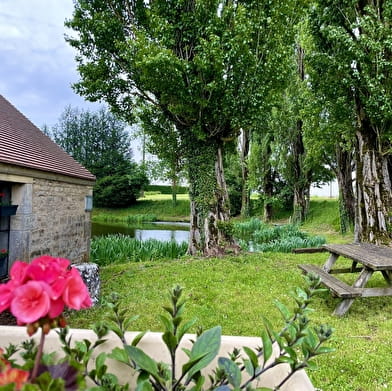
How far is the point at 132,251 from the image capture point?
8.77m

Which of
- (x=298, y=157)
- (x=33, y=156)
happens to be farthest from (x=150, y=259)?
(x=298, y=157)

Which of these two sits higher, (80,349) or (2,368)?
(2,368)

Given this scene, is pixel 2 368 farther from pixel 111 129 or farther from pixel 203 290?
pixel 111 129

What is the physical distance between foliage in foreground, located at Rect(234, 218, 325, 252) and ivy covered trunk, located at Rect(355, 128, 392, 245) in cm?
180

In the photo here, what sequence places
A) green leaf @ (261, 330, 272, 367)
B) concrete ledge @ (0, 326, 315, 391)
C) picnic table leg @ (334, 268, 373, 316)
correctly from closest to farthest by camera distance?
1. green leaf @ (261, 330, 272, 367)
2. concrete ledge @ (0, 326, 315, 391)
3. picnic table leg @ (334, 268, 373, 316)

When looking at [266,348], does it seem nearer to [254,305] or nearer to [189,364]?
[189,364]

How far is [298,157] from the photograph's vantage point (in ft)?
56.2

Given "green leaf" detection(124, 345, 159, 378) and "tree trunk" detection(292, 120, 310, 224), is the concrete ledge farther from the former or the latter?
"tree trunk" detection(292, 120, 310, 224)

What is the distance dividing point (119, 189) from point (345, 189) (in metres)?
19.9

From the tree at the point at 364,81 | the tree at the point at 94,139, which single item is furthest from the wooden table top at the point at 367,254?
the tree at the point at 94,139

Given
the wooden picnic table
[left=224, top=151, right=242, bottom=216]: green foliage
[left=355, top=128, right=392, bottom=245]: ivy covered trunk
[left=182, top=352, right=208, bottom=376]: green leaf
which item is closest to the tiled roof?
[left=182, top=352, right=208, bottom=376]: green leaf

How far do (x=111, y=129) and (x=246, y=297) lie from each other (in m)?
30.3

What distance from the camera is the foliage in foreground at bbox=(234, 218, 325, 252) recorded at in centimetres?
911

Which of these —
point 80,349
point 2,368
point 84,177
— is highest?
point 84,177
